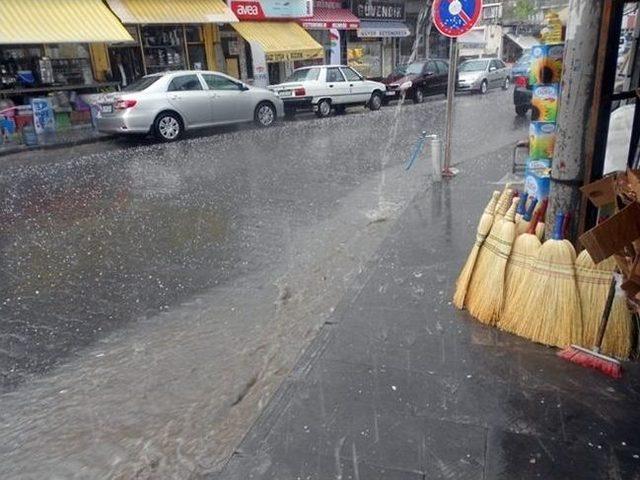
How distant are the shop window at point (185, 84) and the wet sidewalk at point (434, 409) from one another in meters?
10.7

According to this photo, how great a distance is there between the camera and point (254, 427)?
2.90m

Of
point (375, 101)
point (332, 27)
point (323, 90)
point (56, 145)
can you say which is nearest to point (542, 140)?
point (56, 145)

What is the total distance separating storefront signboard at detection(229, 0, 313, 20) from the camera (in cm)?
1986

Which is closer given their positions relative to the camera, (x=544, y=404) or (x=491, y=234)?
(x=544, y=404)

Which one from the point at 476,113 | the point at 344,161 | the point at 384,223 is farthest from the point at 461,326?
the point at 476,113

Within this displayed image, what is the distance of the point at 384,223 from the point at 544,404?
12.2 ft

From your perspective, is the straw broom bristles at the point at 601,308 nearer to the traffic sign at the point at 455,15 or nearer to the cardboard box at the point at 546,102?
the cardboard box at the point at 546,102

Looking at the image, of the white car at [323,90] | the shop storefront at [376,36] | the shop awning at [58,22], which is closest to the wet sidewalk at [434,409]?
the shop awning at [58,22]

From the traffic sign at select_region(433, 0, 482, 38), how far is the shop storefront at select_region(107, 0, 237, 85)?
1139 centimetres

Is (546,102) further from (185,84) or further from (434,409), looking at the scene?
(185,84)

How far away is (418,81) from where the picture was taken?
2120cm

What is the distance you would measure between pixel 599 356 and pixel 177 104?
11908 millimetres

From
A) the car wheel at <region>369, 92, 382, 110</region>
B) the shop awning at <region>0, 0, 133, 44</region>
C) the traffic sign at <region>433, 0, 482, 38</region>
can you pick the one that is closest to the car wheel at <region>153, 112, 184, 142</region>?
the shop awning at <region>0, 0, 133, 44</region>

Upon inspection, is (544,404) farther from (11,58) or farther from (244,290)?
(11,58)
